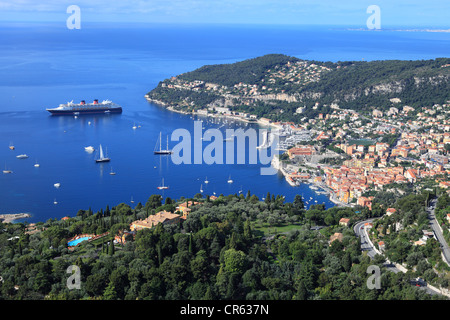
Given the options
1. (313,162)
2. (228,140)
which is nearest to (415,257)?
(313,162)

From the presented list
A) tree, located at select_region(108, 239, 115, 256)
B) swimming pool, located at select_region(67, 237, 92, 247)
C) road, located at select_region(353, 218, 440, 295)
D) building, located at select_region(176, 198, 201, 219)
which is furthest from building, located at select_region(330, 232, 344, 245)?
swimming pool, located at select_region(67, 237, 92, 247)

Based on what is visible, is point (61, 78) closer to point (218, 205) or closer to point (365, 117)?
point (365, 117)

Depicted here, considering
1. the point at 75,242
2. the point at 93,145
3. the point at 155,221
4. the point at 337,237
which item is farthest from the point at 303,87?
the point at 75,242

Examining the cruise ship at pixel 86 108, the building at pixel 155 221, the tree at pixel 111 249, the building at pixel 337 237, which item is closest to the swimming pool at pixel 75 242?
the building at pixel 155 221

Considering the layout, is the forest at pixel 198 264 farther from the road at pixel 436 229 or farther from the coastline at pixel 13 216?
the coastline at pixel 13 216

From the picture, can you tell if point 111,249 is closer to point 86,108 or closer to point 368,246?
point 368,246

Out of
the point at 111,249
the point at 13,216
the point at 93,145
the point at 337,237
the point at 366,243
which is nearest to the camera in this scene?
the point at 111,249
